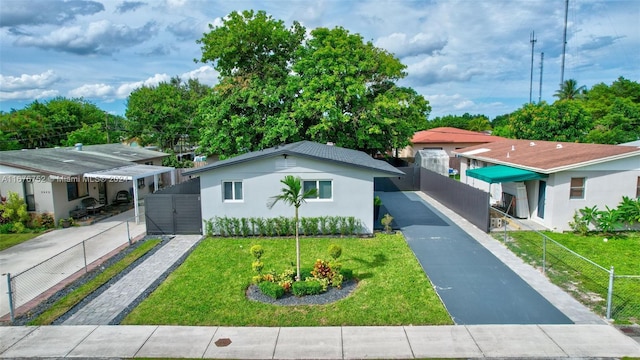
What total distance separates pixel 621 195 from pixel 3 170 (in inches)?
1091

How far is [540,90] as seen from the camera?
223 ft

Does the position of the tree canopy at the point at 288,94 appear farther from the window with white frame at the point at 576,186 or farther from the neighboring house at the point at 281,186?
the window with white frame at the point at 576,186

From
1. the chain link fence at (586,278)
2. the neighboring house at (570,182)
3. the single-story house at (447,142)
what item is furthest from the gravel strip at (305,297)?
the single-story house at (447,142)

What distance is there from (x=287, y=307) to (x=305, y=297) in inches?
27.7

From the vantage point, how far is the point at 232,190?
1675cm

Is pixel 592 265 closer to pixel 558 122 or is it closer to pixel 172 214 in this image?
pixel 172 214

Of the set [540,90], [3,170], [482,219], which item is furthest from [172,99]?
[540,90]

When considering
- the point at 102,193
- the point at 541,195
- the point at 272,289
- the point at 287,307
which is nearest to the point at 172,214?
the point at 272,289

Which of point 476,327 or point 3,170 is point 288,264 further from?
point 3,170

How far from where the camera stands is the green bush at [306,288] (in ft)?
34.4

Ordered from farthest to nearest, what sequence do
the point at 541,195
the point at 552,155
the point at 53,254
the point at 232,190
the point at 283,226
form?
the point at 552,155 < the point at 541,195 < the point at 232,190 < the point at 283,226 < the point at 53,254

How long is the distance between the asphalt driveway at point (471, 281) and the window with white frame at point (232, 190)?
287 inches

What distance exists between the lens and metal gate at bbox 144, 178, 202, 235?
16.9 m

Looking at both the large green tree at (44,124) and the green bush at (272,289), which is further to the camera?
the large green tree at (44,124)
